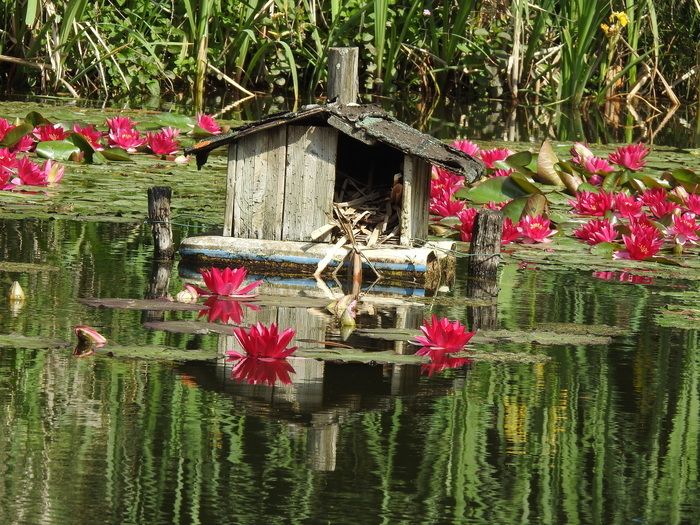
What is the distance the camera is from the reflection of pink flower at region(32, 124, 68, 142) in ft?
28.2

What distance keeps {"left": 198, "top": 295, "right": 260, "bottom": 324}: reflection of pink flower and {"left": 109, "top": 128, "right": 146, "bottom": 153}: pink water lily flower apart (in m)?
4.03

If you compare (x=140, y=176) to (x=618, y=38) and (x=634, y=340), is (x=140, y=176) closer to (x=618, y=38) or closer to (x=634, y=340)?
(x=634, y=340)

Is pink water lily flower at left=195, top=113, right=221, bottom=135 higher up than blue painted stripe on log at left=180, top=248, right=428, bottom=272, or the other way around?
pink water lily flower at left=195, top=113, right=221, bottom=135

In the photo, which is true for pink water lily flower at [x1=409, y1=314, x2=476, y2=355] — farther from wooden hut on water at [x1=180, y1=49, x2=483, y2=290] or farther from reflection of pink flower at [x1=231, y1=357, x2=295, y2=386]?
wooden hut on water at [x1=180, y1=49, x2=483, y2=290]

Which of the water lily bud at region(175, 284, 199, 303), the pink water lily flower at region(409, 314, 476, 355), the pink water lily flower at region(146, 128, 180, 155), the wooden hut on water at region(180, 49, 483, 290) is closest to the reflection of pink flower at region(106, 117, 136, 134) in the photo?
the pink water lily flower at region(146, 128, 180, 155)

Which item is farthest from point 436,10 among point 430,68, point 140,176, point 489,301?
point 489,301

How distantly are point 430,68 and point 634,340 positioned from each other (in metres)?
11.9

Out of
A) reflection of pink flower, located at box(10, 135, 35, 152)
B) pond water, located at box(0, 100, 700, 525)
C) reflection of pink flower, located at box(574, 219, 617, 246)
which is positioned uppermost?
reflection of pink flower, located at box(10, 135, 35, 152)

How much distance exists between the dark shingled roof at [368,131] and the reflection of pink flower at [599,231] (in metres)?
0.88

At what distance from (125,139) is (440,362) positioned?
16.8 ft

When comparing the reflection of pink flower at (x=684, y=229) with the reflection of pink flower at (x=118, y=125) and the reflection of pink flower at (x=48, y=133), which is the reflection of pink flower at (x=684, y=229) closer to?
the reflection of pink flower at (x=118, y=125)

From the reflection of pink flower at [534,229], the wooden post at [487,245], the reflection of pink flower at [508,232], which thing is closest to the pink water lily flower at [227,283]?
the wooden post at [487,245]

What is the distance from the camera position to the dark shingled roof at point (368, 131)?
5.82 m

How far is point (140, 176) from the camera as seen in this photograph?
8.12 m
